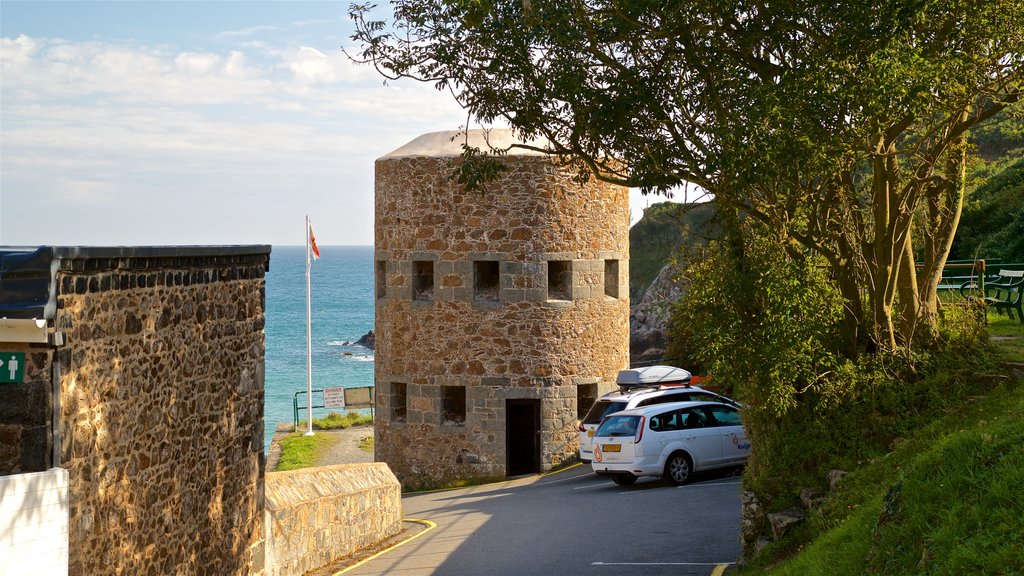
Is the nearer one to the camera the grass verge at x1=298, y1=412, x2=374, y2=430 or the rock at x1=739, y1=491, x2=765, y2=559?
the rock at x1=739, y1=491, x2=765, y2=559

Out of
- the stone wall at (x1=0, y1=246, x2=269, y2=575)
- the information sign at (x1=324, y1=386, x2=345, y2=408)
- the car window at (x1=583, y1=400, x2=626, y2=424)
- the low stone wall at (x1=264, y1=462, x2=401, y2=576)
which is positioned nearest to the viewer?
the stone wall at (x1=0, y1=246, x2=269, y2=575)

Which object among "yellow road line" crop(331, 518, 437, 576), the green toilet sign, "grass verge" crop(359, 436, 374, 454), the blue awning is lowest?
"grass verge" crop(359, 436, 374, 454)

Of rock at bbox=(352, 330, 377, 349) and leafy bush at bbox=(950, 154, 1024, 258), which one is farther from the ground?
leafy bush at bbox=(950, 154, 1024, 258)

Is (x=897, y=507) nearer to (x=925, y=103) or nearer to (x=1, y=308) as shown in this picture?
(x=925, y=103)

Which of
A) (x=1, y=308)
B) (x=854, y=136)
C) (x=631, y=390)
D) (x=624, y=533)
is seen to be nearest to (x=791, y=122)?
(x=854, y=136)

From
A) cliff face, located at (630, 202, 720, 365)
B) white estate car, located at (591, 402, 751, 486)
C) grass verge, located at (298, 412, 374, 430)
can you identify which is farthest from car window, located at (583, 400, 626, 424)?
grass verge, located at (298, 412, 374, 430)

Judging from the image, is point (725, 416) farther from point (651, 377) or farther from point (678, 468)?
point (651, 377)

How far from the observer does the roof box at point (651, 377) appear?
23734 mm

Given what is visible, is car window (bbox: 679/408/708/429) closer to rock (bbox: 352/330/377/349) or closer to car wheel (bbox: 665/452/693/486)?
car wheel (bbox: 665/452/693/486)

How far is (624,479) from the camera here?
64.0 feet

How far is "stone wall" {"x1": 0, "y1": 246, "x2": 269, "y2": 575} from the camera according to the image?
27.5 feet

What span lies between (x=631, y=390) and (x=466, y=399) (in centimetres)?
372

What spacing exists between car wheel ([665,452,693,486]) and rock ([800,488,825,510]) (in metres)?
6.76

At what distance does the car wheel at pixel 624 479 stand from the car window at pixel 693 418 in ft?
4.91
